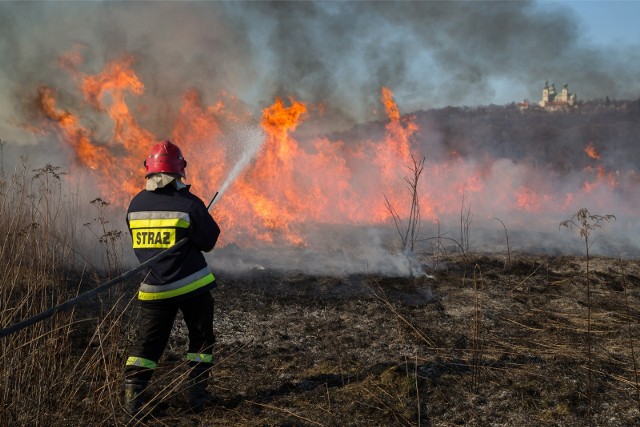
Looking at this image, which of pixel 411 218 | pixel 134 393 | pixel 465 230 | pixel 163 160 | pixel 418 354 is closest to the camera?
pixel 134 393

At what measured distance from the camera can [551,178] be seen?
65.7 feet

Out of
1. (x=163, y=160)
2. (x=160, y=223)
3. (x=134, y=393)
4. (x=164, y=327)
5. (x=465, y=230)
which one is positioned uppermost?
(x=163, y=160)

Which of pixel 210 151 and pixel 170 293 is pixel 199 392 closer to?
pixel 170 293

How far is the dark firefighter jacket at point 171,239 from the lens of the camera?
3.40 m

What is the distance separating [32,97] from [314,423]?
12371 mm

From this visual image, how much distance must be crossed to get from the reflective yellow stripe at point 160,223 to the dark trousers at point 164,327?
1.83ft

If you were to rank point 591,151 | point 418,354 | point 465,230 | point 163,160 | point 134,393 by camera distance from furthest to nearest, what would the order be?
point 591,151 → point 465,230 → point 418,354 → point 163,160 → point 134,393

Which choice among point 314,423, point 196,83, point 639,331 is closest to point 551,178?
point 196,83

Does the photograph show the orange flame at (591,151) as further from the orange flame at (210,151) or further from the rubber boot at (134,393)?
the rubber boot at (134,393)

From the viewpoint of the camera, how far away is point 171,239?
3408mm

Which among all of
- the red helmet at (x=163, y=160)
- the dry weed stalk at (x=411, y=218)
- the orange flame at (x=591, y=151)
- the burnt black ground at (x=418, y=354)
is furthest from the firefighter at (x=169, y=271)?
the orange flame at (x=591, y=151)

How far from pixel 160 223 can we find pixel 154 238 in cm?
13

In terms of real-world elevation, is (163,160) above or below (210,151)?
below

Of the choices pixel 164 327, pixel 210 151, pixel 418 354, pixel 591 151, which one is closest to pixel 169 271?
pixel 164 327
